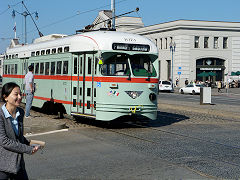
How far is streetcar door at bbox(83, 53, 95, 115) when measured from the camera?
13633 mm

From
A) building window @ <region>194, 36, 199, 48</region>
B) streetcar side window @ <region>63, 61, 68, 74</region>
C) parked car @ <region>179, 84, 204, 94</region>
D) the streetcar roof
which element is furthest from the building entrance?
the streetcar roof

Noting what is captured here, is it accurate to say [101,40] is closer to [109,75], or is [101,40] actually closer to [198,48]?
[109,75]

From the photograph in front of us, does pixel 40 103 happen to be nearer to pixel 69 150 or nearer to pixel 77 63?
pixel 77 63

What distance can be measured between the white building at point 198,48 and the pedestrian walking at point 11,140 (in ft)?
190

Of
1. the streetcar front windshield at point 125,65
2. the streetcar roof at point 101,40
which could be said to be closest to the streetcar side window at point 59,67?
the streetcar roof at point 101,40

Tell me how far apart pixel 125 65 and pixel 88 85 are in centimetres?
145

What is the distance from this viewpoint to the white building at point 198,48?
210ft

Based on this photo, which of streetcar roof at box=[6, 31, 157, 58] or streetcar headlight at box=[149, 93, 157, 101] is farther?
streetcar headlight at box=[149, 93, 157, 101]

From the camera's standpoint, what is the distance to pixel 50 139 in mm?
11234

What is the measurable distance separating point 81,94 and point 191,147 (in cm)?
524

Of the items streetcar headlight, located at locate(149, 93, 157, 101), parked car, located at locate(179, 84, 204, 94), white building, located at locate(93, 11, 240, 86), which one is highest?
white building, located at locate(93, 11, 240, 86)

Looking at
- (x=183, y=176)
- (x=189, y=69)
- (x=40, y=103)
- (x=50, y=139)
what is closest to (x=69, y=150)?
(x=50, y=139)

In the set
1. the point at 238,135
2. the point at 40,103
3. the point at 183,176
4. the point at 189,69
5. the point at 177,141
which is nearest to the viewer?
the point at 183,176

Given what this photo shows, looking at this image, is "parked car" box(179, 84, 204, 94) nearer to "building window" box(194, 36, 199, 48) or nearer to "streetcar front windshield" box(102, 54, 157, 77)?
"building window" box(194, 36, 199, 48)
